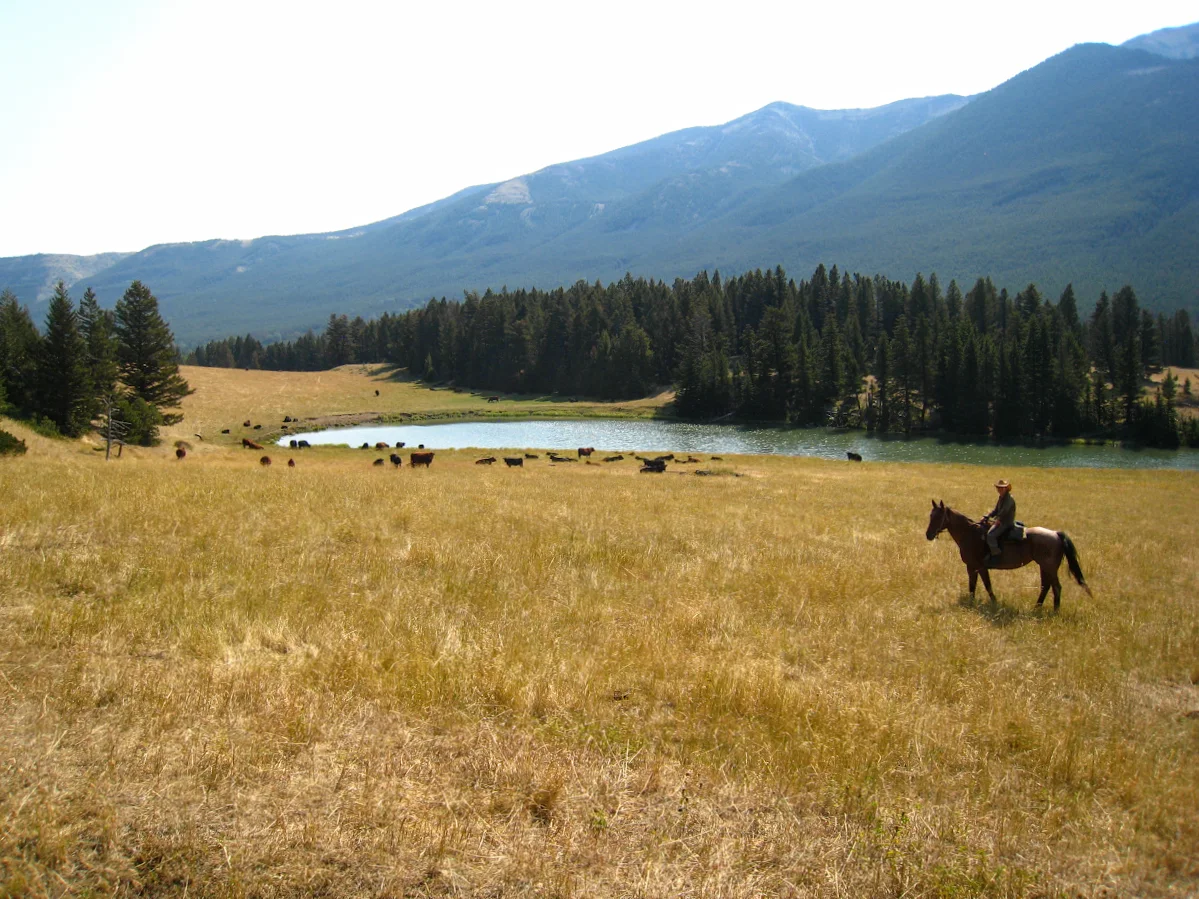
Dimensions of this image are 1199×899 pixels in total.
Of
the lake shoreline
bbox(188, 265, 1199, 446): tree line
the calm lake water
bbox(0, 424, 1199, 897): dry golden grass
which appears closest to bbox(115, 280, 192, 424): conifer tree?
the lake shoreline

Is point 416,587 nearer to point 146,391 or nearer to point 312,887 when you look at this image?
point 312,887

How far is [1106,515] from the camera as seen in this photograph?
95.3 feet

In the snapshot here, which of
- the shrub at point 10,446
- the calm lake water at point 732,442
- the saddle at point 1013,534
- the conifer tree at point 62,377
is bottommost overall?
the calm lake water at point 732,442

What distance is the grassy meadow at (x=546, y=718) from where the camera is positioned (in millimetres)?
4758

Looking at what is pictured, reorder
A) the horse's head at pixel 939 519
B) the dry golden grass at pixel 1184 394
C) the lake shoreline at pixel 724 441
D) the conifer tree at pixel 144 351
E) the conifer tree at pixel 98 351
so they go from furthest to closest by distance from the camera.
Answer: the dry golden grass at pixel 1184 394
the lake shoreline at pixel 724 441
the conifer tree at pixel 144 351
the conifer tree at pixel 98 351
the horse's head at pixel 939 519

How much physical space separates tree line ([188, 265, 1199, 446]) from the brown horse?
96.4 meters

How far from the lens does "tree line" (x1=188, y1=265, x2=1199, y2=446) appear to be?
9762 centimetres

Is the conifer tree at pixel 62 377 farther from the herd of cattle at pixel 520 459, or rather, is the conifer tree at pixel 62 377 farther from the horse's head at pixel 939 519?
the horse's head at pixel 939 519

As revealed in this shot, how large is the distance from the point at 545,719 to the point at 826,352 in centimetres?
11922

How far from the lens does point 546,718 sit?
23.1ft

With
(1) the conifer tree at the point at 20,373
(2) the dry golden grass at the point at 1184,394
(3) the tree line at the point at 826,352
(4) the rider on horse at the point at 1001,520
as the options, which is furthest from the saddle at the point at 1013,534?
(2) the dry golden grass at the point at 1184,394

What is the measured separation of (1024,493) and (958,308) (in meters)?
134

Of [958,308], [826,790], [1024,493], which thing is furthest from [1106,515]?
[958,308]

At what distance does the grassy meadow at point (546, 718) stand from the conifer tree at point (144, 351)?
61597 mm
